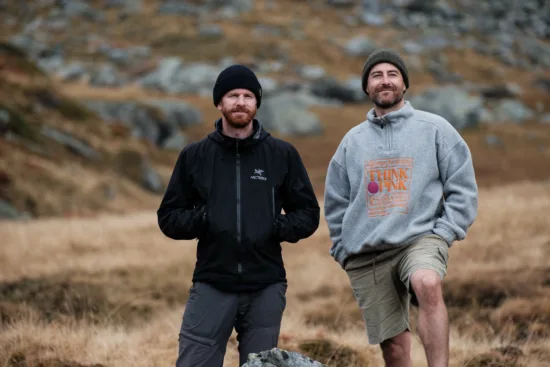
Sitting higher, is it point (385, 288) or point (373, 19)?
point (373, 19)

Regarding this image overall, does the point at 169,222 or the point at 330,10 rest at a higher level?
the point at 330,10

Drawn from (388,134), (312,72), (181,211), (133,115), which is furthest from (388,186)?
(312,72)

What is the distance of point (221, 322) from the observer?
4.29m

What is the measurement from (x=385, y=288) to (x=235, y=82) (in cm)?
164

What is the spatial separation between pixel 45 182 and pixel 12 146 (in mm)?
2493

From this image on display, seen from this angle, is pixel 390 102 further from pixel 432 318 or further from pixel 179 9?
pixel 179 9

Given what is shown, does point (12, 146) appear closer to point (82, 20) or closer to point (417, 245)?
point (417, 245)

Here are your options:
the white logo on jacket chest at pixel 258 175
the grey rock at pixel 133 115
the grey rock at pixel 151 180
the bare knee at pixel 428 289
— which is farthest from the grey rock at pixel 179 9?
the bare knee at pixel 428 289

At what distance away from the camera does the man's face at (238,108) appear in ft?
14.4

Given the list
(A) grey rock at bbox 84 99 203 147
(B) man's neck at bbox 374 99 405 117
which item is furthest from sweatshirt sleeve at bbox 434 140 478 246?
(A) grey rock at bbox 84 99 203 147

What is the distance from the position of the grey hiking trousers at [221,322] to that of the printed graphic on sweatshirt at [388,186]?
2.77 ft

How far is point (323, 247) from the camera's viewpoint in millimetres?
14109

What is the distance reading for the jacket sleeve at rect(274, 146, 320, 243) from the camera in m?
4.39

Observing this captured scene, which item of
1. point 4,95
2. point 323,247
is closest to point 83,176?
point 4,95
